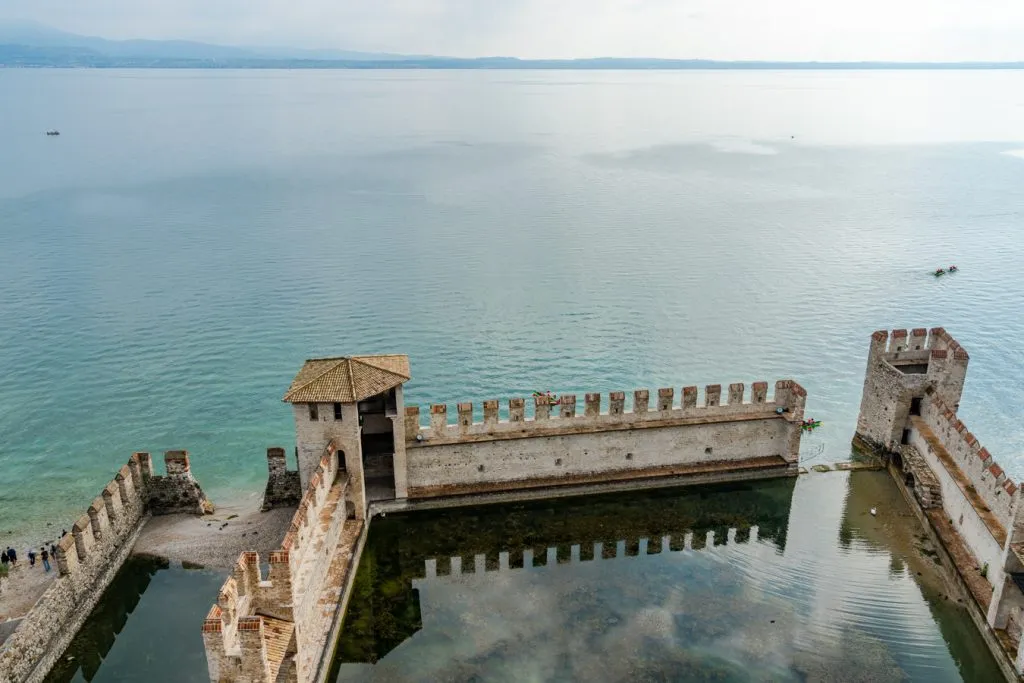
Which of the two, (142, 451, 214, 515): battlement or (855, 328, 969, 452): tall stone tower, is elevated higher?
(855, 328, 969, 452): tall stone tower

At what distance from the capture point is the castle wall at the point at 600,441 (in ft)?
89.9

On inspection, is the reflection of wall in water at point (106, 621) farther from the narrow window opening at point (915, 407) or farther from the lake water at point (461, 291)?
the narrow window opening at point (915, 407)

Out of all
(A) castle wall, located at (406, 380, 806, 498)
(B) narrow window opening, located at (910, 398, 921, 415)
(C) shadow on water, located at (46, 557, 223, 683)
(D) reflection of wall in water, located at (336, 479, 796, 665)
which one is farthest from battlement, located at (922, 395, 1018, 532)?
(C) shadow on water, located at (46, 557, 223, 683)

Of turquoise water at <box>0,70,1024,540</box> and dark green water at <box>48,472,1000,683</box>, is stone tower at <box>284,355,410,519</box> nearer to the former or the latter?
dark green water at <box>48,472,1000,683</box>

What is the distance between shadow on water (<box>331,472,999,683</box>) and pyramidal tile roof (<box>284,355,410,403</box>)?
5.48 m

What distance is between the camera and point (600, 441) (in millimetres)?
28406

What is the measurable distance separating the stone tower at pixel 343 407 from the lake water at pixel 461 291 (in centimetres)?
781

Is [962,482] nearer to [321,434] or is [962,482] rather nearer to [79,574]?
[321,434]

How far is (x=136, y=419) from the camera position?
1417 inches

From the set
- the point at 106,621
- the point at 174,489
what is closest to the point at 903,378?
the point at 174,489

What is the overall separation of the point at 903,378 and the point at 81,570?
91.4ft

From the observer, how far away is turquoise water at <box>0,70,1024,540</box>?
3681cm

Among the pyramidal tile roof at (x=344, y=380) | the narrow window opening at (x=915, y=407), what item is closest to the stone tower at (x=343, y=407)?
the pyramidal tile roof at (x=344, y=380)

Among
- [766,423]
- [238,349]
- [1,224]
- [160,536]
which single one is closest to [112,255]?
[1,224]
